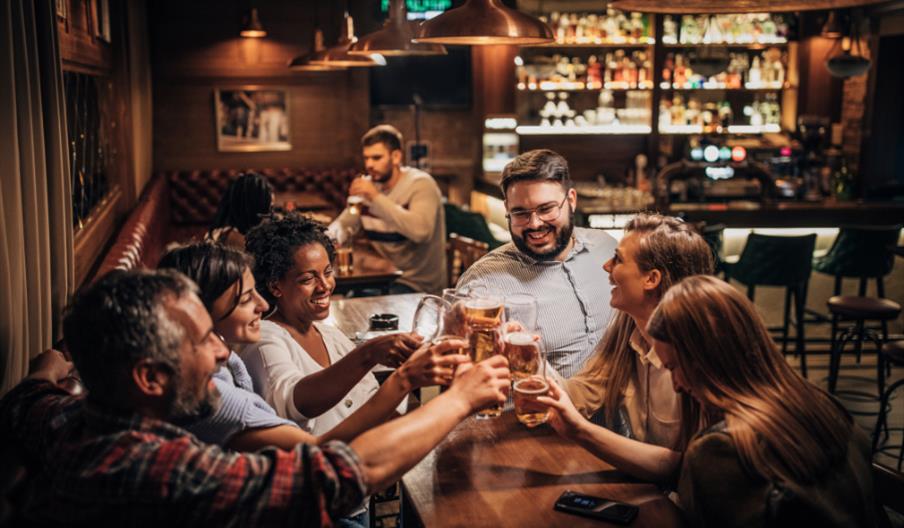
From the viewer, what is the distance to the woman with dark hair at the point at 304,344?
6.80ft

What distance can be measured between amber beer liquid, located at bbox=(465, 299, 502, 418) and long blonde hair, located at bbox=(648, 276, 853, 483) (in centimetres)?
32

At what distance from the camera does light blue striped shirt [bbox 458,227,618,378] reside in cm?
271

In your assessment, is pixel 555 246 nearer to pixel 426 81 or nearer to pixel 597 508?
pixel 597 508

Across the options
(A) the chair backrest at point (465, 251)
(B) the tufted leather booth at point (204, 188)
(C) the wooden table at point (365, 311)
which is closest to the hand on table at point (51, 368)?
(C) the wooden table at point (365, 311)

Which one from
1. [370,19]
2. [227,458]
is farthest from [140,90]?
[227,458]

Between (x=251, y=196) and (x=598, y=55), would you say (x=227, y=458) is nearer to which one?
(x=251, y=196)

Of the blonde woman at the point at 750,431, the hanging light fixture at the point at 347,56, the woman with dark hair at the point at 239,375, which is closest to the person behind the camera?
the blonde woman at the point at 750,431

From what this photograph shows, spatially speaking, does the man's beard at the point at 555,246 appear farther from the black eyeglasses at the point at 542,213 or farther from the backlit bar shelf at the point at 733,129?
the backlit bar shelf at the point at 733,129

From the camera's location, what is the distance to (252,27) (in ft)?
28.4

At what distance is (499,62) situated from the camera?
8.33 meters

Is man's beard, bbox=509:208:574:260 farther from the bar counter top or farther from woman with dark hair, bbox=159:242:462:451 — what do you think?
the bar counter top

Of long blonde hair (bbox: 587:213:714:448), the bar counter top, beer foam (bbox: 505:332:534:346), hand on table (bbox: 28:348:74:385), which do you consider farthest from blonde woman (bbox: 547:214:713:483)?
the bar counter top

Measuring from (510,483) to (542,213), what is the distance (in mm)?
1140

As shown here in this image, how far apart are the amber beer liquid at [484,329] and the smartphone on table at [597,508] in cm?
23
